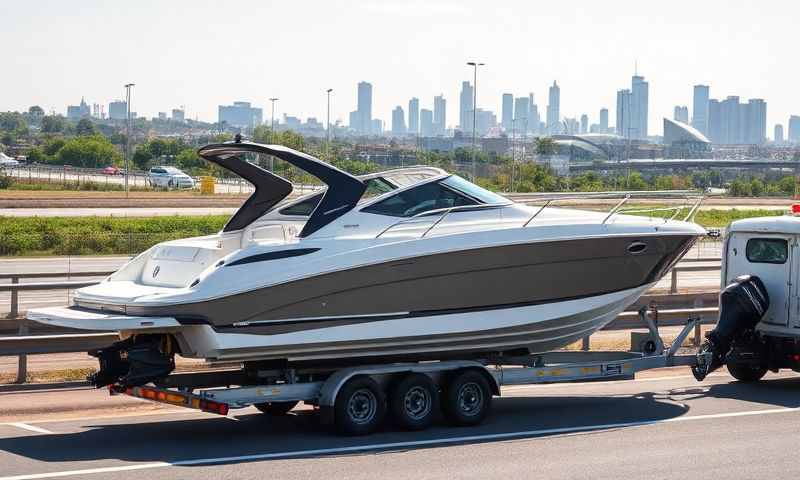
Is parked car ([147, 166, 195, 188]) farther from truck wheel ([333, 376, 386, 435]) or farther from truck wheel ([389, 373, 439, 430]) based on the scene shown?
truck wheel ([333, 376, 386, 435])

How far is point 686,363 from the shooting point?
14703mm

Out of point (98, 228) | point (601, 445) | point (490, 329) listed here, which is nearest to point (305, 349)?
point (490, 329)

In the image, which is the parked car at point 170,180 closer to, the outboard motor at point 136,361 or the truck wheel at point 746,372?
the truck wheel at point 746,372

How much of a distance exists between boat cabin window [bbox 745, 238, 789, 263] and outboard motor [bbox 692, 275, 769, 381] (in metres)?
0.55

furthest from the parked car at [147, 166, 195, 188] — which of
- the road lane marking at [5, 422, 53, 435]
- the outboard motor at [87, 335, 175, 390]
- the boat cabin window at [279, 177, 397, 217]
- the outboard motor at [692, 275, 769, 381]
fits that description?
the outboard motor at [87, 335, 175, 390]

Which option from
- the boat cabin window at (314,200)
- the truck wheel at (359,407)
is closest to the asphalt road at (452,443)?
the truck wheel at (359,407)

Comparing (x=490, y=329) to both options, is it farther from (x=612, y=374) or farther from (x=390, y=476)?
(x=390, y=476)

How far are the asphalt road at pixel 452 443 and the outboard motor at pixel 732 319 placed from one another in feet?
1.64

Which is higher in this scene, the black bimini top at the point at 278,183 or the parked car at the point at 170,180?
the parked car at the point at 170,180

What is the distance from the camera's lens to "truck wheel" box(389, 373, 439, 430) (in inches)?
481

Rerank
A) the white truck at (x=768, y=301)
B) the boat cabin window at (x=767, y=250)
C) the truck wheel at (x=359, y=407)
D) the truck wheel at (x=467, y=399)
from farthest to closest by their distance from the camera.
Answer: the boat cabin window at (x=767, y=250)
the white truck at (x=768, y=301)
the truck wheel at (x=467, y=399)
the truck wheel at (x=359, y=407)

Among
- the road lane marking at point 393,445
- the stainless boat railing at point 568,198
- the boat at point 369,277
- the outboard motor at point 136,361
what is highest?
the stainless boat railing at point 568,198

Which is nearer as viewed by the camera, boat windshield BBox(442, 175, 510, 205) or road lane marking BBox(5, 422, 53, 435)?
road lane marking BBox(5, 422, 53, 435)

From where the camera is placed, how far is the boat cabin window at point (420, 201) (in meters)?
13.1
